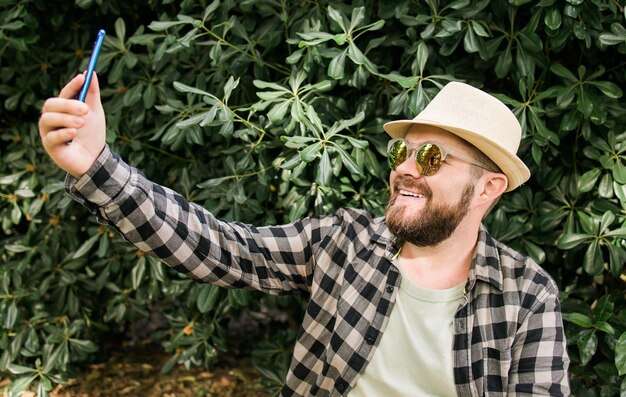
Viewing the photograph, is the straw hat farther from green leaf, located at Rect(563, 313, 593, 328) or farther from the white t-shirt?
green leaf, located at Rect(563, 313, 593, 328)

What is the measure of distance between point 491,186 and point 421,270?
1.09 ft

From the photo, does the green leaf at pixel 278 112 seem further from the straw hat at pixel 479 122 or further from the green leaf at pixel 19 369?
the green leaf at pixel 19 369

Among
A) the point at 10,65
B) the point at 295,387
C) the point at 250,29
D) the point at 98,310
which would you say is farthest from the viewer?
the point at 98,310

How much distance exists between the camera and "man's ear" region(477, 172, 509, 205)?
219 cm

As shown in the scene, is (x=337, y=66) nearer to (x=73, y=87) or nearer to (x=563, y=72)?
(x=563, y=72)

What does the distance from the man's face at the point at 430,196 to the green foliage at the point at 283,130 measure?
38 centimetres

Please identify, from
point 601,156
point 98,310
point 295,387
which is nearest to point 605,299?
point 601,156

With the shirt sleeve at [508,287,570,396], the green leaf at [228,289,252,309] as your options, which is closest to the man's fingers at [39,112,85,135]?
the shirt sleeve at [508,287,570,396]

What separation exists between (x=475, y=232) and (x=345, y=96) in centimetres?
91

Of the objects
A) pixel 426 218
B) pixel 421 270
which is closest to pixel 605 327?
pixel 421 270

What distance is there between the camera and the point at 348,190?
273 cm

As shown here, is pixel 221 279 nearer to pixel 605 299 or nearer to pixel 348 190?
pixel 348 190

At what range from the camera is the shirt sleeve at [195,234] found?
5.94ft

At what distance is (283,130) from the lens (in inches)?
108
